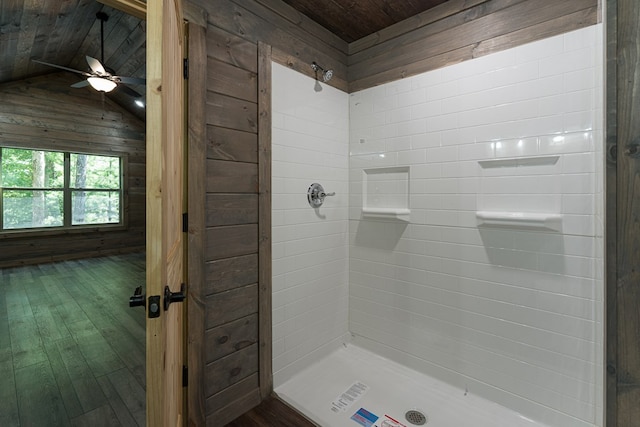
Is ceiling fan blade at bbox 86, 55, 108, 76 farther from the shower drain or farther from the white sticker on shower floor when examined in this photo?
the shower drain

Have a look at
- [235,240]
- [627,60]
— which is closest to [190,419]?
[235,240]

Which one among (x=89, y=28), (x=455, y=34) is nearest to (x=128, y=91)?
(x=89, y=28)

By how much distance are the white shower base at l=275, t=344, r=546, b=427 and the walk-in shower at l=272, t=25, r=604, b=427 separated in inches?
0.4

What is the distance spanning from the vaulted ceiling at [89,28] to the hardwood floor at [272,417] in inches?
105

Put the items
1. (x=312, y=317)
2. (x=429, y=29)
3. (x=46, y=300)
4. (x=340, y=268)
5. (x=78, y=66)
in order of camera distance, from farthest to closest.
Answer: (x=78, y=66) < (x=46, y=300) < (x=340, y=268) < (x=312, y=317) < (x=429, y=29)

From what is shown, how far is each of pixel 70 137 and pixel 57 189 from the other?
40.4 inches

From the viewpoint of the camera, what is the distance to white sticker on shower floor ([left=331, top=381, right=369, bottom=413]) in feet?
5.69

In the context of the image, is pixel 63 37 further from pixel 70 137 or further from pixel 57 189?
pixel 57 189

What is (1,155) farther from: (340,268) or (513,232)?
(513,232)

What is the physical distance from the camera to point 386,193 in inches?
87.8

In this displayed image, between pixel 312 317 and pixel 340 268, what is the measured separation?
47cm

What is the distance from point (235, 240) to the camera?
167 centimetres

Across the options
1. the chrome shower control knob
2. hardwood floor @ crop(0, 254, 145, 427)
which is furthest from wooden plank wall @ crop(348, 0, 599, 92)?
hardwood floor @ crop(0, 254, 145, 427)

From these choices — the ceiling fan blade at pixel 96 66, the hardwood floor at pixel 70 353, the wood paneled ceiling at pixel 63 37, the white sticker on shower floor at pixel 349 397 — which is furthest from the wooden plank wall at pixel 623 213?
the ceiling fan blade at pixel 96 66
